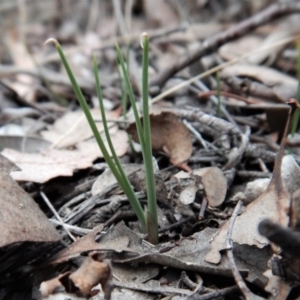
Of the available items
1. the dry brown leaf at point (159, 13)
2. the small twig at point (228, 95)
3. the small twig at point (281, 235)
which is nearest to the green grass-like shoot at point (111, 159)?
the small twig at point (281, 235)

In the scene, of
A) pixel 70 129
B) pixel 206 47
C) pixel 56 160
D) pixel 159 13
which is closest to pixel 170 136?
pixel 56 160

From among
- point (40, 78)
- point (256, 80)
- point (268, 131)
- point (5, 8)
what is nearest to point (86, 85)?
point (40, 78)

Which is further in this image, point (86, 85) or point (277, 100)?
point (86, 85)

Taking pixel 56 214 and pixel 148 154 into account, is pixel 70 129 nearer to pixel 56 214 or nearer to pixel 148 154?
pixel 56 214

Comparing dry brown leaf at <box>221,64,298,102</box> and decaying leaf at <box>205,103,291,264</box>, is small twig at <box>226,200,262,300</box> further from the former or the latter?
dry brown leaf at <box>221,64,298,102</box>

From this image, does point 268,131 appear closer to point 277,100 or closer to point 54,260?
point 277,100

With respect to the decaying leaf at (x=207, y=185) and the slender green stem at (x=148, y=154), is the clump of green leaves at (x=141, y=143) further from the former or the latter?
the decaying leaf at (x=207, y=185)
